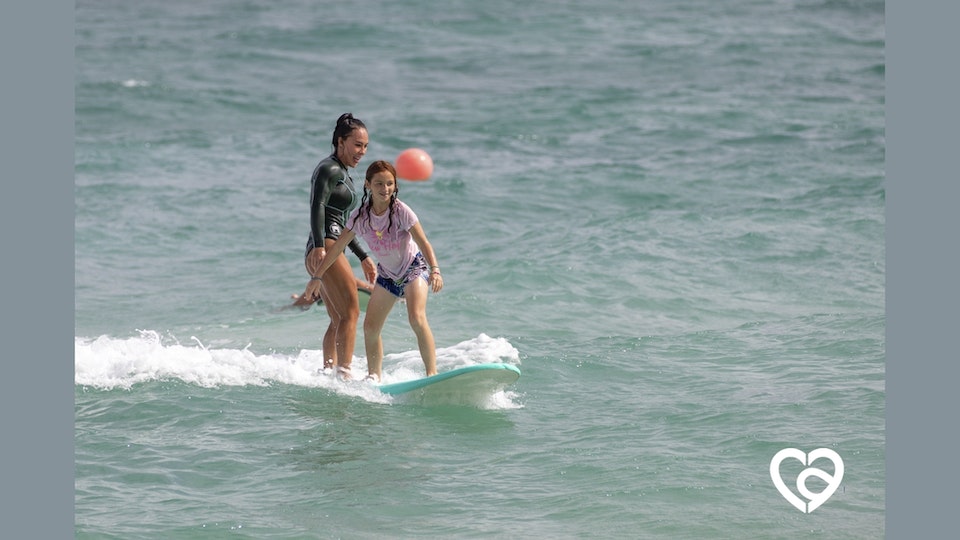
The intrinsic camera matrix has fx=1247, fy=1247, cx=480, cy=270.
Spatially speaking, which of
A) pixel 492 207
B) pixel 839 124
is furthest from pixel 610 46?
pixel 492 207

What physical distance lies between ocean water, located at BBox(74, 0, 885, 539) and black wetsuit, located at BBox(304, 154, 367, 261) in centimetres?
115

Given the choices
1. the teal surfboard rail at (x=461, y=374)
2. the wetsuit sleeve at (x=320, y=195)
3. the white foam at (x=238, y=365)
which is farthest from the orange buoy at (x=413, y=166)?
the teal surfboard rail at (x=461, y=374)

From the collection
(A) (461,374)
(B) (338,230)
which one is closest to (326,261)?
(B) (338,230)

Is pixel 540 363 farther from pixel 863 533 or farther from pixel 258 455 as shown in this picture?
pixel 863 533

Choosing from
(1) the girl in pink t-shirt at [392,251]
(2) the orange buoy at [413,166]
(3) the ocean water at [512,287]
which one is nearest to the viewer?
(3) the ocean water at [512,287]

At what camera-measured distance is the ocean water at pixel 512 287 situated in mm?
7062

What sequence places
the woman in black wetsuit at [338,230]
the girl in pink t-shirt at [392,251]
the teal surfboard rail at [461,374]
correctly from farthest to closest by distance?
1. the woman in black wetsuit at [338,230]
2. the teal surfboard rail at [461,374]
3. the girl in pink t-shirt at [392,251]

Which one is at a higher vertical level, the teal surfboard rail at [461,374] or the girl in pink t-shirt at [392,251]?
the girl in pink t-shirt at [392,251]

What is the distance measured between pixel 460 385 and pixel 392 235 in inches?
43.6

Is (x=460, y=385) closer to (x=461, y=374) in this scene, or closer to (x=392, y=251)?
(x=461, y=374)

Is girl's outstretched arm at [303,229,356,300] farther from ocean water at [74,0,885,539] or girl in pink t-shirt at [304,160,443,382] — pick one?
ocean water at [74,0,885,539]

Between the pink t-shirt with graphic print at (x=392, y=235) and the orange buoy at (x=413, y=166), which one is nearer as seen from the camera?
the pink t-shirt with graphic print at (x=392, y=235)

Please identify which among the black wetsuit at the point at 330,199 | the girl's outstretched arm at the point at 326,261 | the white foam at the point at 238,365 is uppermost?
the black wetsuit at the point at 330,199

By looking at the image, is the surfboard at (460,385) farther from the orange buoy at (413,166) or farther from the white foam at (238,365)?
the orange buoy at (413,166)
